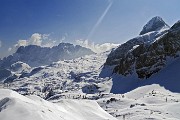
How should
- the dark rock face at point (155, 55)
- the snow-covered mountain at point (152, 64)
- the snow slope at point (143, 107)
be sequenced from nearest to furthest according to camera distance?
1. the snow slope at point (143, 107)
2. the snow-covered mountain at point (152, 64)
3. the dark rock face at point (155, 55)

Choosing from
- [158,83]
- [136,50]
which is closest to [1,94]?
[158,83]

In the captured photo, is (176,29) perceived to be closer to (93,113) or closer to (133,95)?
(133,95)

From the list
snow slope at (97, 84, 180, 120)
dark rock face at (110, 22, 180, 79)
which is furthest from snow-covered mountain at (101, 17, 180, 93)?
snow slope at (97, 84, 180, 120)

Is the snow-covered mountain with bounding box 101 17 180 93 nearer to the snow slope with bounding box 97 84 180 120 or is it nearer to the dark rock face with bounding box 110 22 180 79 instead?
the dark rock face with bounding box 110 22 180 79

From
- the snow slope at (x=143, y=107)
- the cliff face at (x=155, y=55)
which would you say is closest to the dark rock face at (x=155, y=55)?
the cliff face at (x=155, y=55)

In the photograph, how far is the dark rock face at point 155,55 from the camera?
6137 inches

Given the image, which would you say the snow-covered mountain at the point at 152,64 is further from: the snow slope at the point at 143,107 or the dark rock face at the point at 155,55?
the snow slope at the point at 143,107

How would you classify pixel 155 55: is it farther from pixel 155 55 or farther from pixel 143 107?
pixel 143 107

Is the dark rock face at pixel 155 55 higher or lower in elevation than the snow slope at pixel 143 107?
higher

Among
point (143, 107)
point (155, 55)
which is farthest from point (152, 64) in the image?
point (143, 107)

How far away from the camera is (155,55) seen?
16275cm

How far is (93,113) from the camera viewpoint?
1323 inches

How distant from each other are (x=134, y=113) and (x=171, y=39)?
109 metres

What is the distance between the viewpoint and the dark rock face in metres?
156
